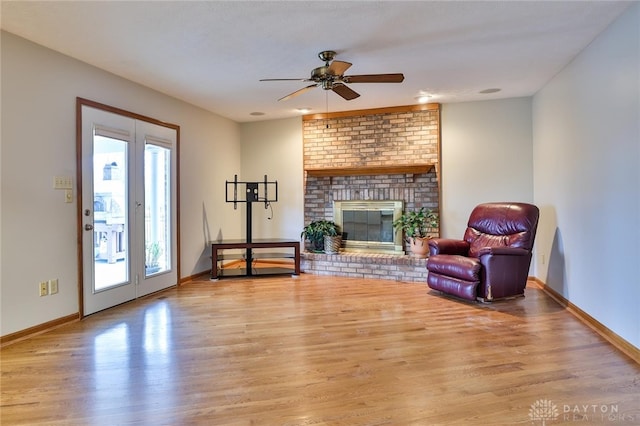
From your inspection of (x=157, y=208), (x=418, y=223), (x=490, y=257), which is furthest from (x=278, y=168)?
(x=490, y=257)

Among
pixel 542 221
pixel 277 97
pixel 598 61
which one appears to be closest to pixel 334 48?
pixel 277 97

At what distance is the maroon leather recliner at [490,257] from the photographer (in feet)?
12.2

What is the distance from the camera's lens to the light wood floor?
184cm

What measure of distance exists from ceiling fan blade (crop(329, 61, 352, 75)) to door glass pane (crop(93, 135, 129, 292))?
93.2 inches

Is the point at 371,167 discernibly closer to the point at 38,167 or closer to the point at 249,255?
the point at 249,255

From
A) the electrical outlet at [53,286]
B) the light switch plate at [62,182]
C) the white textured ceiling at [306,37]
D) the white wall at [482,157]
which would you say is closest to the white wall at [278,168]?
the white textured ceiling at [306,37]

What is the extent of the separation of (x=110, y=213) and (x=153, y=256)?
2.73 ft

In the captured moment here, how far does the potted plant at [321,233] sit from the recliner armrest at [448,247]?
1.59 m

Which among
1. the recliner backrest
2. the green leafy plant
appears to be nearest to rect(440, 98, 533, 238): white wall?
the green leafy plant

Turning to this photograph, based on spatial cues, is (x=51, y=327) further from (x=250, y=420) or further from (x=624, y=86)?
(x=624, y=86)

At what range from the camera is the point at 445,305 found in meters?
3.75

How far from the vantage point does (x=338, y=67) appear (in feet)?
9.73

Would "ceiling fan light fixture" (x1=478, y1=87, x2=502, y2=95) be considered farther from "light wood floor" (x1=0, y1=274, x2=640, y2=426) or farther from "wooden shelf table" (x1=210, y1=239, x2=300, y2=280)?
"wooden shelf table" (x1=210, y1=239, x2=300, y2=280)

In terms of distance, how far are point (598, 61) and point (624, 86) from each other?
1.62 ft
